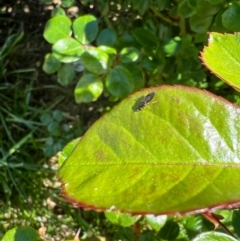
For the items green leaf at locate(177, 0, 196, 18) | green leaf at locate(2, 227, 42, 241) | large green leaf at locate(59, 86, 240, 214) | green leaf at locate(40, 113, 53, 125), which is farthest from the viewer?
green leaf at locate(40, 113, 53, 125)

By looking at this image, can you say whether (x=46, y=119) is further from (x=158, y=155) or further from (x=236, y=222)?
(x=158, y=155)

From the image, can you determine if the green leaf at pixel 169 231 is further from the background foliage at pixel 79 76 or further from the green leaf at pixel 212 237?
the green leaf at pixel 212 237

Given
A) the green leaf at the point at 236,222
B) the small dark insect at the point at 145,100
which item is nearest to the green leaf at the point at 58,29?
the green leaf at the point at 236,222

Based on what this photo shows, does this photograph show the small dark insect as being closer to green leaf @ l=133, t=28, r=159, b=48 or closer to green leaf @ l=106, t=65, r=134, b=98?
green leaf @ l=106, t=65, r=134, b=98

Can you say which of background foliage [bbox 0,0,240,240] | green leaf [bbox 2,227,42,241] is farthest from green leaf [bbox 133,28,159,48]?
green leaf [bbox 2,227,42,241]

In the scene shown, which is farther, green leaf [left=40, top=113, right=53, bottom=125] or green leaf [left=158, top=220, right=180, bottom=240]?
green leaf [left=40, top=113, right=53, bottom=125]

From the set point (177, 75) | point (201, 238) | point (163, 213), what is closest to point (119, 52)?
point (177, 75)

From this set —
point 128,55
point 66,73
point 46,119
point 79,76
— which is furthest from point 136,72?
point 79,76
